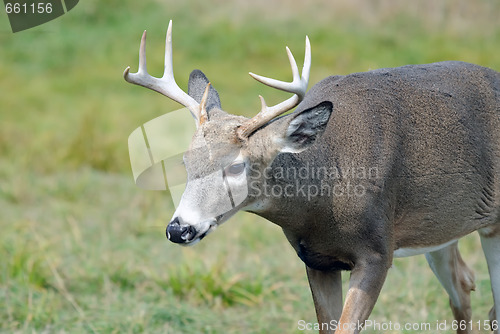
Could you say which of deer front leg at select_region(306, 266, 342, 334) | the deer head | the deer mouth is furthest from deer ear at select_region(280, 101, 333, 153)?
deer front leg at select_region(306, 266, 342, 334)

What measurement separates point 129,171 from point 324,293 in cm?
541

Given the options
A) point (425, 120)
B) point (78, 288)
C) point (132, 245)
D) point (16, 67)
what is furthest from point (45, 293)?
point (16, 67)

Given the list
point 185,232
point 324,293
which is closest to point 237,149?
point 185,232

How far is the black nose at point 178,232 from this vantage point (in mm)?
3451

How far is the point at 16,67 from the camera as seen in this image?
46.8 ft

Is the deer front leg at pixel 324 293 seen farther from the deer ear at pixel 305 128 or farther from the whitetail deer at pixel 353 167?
the deer ear at pixel 305 128

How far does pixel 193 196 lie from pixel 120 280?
2.68 m

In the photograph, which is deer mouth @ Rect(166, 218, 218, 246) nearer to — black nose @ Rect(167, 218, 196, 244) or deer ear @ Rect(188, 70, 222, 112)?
black nose @ Rect(167, 218, 196, 244)

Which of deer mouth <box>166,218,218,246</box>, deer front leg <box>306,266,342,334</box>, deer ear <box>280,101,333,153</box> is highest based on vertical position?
deer ear <box>280,101,333,153</box>

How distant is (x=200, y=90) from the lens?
429cm

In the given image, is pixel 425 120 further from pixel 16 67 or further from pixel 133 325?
pixel 16 67

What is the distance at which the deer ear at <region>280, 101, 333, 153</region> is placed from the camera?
3.64 metres

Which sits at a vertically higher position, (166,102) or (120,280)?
(166,102)

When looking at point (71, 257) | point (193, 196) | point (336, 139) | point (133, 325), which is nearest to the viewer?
point (193, 196)
